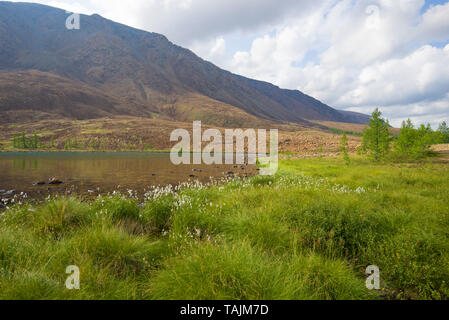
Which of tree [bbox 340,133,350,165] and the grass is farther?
tree [bbox 340,133,350,165]

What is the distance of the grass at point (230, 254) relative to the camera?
10.8 ft

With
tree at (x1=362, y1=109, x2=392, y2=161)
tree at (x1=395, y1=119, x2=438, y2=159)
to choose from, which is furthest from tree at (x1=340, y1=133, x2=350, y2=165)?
tree at (x1=395, y1=119, x2=438, y2=159)

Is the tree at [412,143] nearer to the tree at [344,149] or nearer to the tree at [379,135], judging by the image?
the tree at [379,135]

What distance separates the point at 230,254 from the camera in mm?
3793

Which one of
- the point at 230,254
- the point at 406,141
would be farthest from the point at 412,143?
the point at 230,254

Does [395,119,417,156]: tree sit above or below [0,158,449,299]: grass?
above

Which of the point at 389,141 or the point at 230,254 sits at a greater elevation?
the point at 389,141

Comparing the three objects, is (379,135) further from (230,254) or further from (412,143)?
(230,254)

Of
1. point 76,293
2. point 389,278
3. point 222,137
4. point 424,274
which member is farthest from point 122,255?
point 222,137

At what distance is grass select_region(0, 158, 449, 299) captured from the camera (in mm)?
3295

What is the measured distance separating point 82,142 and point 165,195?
342ft

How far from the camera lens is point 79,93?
194500 millimetres

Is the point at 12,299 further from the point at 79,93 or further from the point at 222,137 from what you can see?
the point at 79,93

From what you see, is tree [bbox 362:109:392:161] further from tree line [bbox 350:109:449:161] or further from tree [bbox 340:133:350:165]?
tree [bbox 340:133:350:165]
